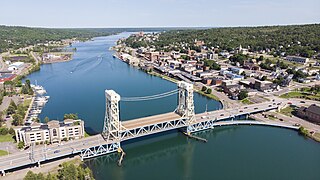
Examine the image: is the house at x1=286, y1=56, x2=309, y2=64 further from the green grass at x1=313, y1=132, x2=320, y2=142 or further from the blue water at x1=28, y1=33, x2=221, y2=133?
the green grass at x1=313, y1=132, x2=320, y2=142

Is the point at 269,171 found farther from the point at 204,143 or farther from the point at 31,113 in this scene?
the point at 31,113

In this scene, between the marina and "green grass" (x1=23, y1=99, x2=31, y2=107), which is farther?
"green grass" (x1=23, y1=99, x2=31, y2=107)

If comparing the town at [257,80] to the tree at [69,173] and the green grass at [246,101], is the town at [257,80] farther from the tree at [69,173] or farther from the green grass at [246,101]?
the tree at [69,173]

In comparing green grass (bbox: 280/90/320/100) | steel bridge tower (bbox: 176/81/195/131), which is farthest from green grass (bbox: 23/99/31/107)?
green grass (bbox: 280/90/320/100)

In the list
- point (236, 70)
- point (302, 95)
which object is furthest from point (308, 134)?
point (236, 70)

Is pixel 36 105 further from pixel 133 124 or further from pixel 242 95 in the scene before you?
pixel 242 95

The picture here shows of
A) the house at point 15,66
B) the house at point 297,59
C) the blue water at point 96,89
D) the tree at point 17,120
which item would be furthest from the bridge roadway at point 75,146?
the house at point 15,66
